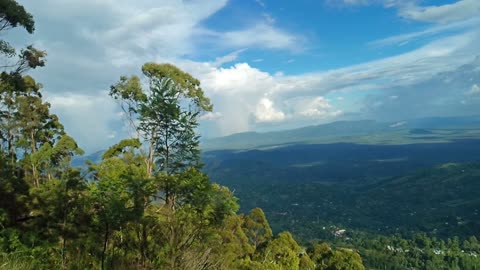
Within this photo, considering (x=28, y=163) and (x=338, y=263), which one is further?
(x=338, y=263)

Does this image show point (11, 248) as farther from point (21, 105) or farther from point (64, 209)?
point (21, 105)

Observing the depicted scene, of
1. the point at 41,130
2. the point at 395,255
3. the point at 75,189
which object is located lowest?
the point at 395,255

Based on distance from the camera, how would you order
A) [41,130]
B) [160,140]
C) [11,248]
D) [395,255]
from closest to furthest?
[11,248], [160,140], [41,130], [395,255]

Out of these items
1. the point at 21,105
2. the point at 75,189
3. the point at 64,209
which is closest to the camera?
the point at 64,209

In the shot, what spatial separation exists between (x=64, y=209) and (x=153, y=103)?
22.1ft

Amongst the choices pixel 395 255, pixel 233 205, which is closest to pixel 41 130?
pixel 233 205

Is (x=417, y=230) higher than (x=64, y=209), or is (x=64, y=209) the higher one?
(x=64, y=209)

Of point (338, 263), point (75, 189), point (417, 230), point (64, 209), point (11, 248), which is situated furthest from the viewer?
point (417, 230)

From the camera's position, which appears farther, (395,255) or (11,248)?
(395,255)

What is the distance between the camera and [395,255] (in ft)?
301

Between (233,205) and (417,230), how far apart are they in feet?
569

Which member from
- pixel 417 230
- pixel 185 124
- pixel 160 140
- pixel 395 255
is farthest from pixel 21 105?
pixel 417 230

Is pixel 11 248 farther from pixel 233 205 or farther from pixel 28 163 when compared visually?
pixel 28 163

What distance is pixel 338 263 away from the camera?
30.3 m
